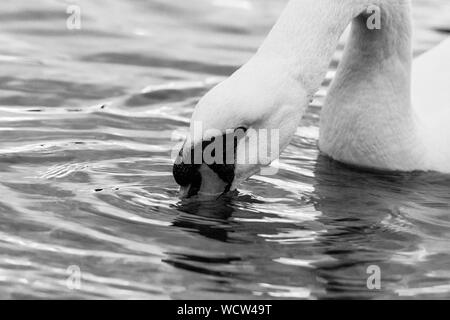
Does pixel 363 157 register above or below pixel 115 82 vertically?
below

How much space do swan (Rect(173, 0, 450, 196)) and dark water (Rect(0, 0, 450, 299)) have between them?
0.24 metres

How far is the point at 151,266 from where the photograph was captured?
774 centimetres

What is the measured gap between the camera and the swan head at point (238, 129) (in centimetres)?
776

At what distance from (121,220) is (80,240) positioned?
1.40 ft

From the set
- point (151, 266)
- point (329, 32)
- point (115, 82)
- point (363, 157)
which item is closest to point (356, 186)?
point (363, 157)

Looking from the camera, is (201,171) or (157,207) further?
(157,207)

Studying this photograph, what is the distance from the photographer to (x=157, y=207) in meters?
8.72

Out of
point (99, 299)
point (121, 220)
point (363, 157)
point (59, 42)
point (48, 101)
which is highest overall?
point (59, 42)

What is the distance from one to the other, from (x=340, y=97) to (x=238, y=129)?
2.31 m

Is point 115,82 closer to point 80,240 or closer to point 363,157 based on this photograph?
point 363,157
